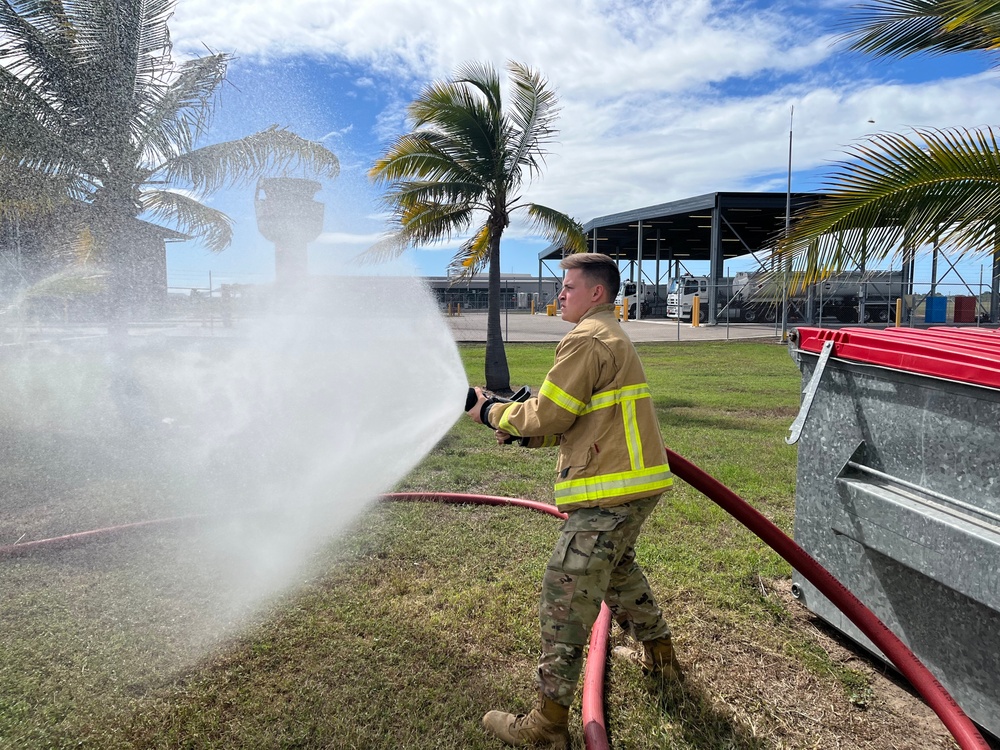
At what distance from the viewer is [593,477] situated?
244cm

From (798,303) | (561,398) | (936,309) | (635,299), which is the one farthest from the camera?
(635,299)

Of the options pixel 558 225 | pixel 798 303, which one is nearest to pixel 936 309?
pixel 798 303

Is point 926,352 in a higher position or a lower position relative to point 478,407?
higher

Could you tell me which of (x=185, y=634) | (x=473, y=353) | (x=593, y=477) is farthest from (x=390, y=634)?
(x=473, y=353)

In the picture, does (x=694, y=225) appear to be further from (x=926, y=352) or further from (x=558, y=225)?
(x=926, y=352)

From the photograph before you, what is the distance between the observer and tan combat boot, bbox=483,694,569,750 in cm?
247

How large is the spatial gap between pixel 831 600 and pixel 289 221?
24.6ft

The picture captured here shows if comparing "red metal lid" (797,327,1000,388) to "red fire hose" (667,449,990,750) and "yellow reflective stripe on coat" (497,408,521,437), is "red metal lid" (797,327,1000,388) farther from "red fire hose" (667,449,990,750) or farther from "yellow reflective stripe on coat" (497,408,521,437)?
"yellow reflective stripe on coat" (497,408,521,437)

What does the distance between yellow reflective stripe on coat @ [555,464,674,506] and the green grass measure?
99 centimetres

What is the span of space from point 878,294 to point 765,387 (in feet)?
75.9

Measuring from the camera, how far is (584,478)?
245cm

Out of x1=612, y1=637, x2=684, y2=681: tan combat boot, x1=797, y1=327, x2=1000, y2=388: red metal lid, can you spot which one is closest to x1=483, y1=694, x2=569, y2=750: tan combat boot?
x1=612, y1=637, x2=684, y2=681: tan combat boot

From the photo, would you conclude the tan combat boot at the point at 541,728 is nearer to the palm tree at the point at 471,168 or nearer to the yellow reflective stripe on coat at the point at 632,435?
the yellow reflective stripe on coat at the point at 632,435

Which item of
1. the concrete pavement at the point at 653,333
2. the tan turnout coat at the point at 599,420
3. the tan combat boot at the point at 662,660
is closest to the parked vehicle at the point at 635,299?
the concrete pavement at the point at 653,333
